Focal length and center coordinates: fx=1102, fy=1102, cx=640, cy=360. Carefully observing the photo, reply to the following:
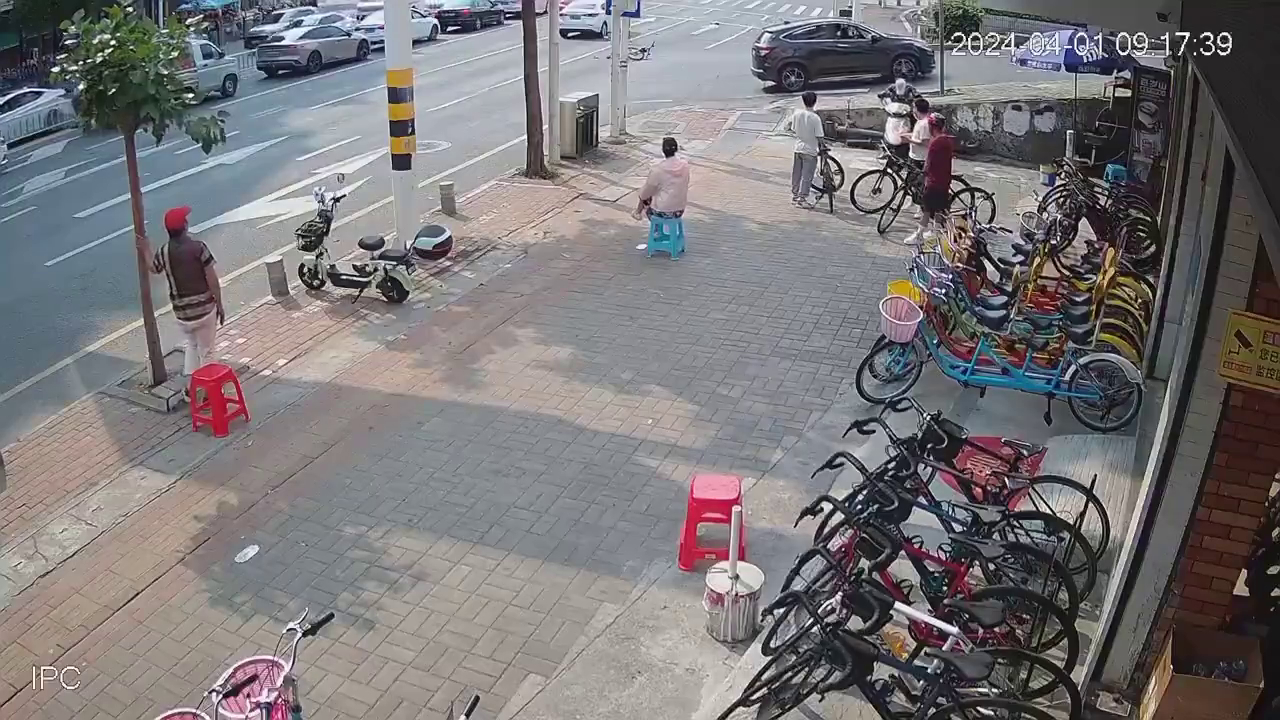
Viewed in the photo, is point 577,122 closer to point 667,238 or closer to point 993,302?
point 667,238

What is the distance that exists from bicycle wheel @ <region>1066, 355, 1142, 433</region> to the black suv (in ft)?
57.3

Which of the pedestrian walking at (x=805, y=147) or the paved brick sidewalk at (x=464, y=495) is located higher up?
the pedestrian walking at (x=805, y=147)

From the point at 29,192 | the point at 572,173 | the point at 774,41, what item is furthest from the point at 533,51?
the point at 774,41

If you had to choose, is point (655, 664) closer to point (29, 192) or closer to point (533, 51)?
point (533, 51)

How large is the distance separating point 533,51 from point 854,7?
16689 millimetres

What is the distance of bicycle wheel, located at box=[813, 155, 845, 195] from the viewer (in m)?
14.8

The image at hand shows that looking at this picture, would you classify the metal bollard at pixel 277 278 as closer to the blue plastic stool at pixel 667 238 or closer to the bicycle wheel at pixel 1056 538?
the blue plastic stool at pixel 667 238

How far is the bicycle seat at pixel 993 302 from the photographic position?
31.1 feet

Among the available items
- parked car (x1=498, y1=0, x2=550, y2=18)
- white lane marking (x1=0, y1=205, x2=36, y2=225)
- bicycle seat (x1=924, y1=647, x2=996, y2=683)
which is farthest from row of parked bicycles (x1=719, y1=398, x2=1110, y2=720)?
parked car (x1=498, y1=0, x2=550, y2=18)

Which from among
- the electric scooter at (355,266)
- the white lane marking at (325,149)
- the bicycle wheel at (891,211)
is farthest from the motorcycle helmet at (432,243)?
the white lane marking at (325,149)

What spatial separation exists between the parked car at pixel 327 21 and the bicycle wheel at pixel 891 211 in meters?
20.0

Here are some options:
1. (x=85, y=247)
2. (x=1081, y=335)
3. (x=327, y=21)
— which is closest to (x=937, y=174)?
(x=1081, y=335)

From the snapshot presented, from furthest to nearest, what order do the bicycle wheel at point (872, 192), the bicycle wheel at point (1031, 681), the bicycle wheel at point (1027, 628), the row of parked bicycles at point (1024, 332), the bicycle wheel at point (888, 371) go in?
the bicycle wheel at point (872, 192)
the bicycle wheel at point (888, 371)
the row of parked bicycles at point (1024, 332)
the bicycle wheel at point (1027, 628)
the bicycle wheel at point (1031, 681)

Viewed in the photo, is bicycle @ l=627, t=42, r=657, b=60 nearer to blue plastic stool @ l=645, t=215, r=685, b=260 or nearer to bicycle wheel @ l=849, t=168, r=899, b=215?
bicycle wheel @ l=849, t=168, r=899, b=215
